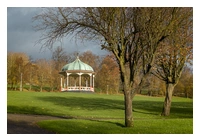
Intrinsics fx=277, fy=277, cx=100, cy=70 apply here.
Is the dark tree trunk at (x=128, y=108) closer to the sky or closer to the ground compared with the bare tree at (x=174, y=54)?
closer to the ground

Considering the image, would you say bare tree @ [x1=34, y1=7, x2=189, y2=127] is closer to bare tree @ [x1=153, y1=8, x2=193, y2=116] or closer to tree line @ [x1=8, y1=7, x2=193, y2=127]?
tree line @ [x1=8, y1=7, x2=193, y2=127]

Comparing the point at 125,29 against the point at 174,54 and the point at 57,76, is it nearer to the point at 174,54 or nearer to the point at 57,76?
the point at 174,54

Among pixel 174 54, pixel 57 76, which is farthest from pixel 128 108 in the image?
pixel 57 76

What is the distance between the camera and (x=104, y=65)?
45750mm

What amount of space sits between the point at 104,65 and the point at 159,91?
12.7 m

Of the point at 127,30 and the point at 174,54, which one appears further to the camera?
the point at 174,54

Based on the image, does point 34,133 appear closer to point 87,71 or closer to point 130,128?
point 130,128

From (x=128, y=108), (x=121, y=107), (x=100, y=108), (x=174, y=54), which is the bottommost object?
(x=121, y=107)

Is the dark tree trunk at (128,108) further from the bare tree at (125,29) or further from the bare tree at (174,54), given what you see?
the bare tree at (174,54)

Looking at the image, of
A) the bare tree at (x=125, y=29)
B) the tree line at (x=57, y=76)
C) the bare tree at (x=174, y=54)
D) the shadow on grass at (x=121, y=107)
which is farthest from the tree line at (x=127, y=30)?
the tree line at (x=57, y=76)

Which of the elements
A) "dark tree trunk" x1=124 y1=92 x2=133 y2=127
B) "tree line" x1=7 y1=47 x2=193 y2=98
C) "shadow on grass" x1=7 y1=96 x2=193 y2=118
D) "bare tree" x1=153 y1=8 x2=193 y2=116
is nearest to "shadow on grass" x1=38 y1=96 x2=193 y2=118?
"shadow on grass" x1=7 y1=96 x2=193 y2=118

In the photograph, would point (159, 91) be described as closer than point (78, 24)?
No
